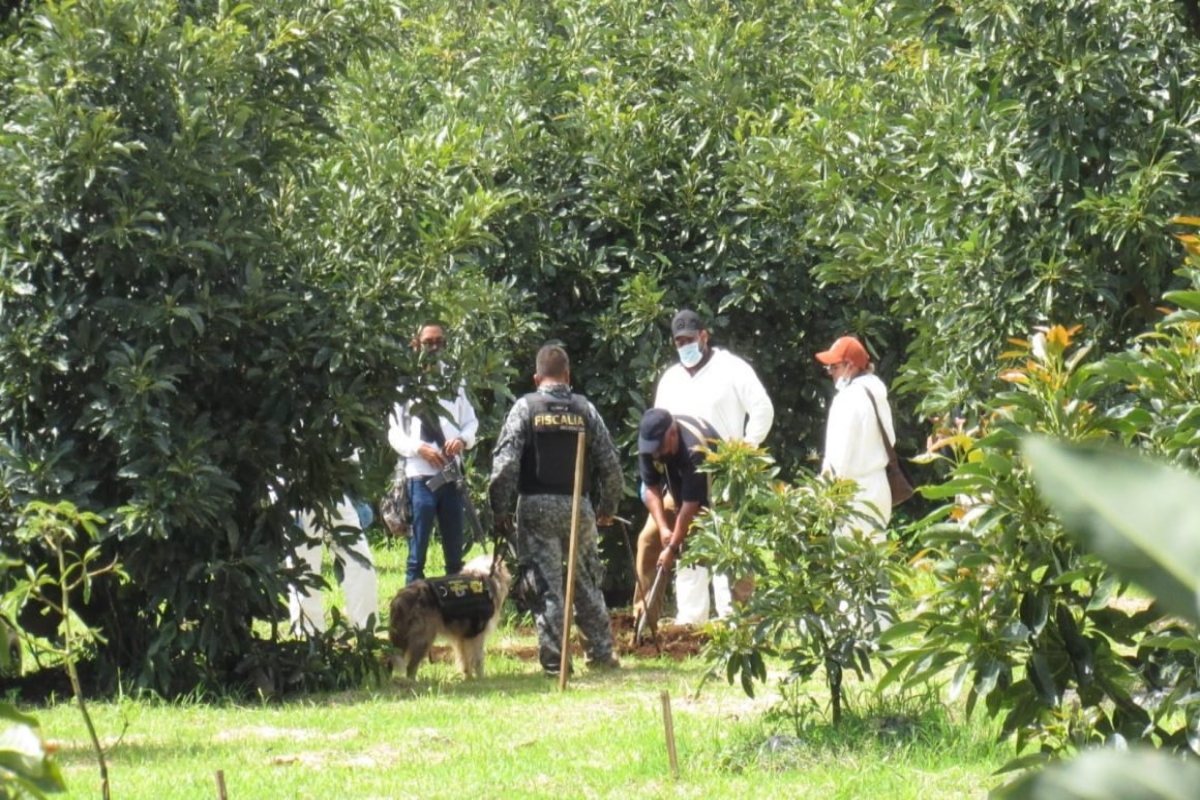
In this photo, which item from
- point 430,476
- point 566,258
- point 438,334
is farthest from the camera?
point 566,258

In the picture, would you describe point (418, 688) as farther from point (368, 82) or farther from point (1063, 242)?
point (368, 82)

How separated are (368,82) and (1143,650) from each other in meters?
12.6

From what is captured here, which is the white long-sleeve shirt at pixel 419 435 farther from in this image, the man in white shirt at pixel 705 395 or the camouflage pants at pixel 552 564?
the camouflage pants at pixel 552 564

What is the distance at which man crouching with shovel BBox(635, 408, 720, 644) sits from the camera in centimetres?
1134

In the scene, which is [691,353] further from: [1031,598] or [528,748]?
[1031,598]

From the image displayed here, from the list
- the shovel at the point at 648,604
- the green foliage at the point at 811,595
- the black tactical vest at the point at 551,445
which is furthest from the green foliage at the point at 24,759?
the shovel at the point at 648,604

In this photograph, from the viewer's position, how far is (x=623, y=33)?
14188 mm

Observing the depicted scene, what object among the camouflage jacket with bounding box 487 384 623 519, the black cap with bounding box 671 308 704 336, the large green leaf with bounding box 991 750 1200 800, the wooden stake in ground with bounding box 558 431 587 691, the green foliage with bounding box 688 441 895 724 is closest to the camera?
the large green leaf with bounding box 991 750 1200 800

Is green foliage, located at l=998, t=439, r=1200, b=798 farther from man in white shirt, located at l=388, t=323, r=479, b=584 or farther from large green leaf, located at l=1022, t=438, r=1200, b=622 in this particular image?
man in white shirt, located at l=388, t=323, r=479, b=584

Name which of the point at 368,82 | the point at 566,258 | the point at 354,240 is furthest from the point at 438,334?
the point at 368,82

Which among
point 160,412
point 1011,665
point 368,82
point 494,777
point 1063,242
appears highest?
point 368,82

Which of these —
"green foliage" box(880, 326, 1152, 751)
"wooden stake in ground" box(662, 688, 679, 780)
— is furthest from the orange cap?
"green foliage" box(880, 326, 1152, 751)

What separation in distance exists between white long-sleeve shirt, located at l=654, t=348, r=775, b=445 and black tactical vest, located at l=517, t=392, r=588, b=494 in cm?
144

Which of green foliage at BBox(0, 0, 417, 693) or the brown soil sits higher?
green foliage at BBox(0, 0, 417, 693)
